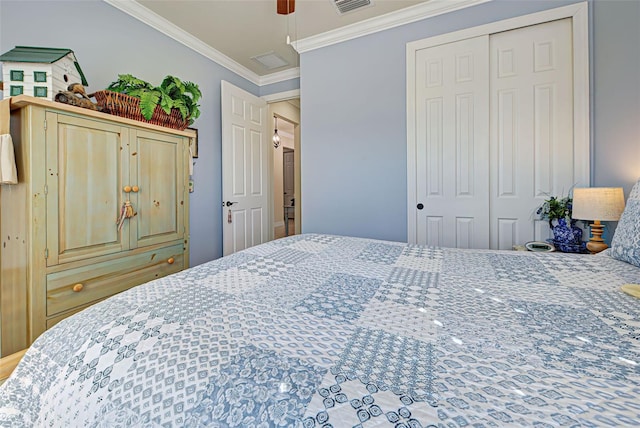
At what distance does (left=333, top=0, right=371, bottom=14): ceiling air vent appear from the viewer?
95.7 inches

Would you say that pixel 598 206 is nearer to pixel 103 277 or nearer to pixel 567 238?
pixel 567 238

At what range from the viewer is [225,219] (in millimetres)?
3195

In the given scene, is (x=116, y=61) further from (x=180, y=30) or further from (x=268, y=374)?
(x=268, y=374)

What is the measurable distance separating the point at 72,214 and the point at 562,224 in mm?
3055

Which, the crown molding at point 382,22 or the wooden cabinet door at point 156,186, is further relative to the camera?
the crown molding at point 382,22

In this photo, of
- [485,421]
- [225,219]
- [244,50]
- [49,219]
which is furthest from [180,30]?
[485,421]

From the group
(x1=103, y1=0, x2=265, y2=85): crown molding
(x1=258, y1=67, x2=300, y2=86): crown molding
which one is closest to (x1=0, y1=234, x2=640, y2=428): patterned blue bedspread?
(x1=103, y1=0, x2=265, y2=85): crown molding

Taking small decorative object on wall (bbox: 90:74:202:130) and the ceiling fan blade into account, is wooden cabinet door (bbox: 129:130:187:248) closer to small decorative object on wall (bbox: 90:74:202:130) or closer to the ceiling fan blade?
small decorative object on wall (bbox: 90:74:202:130)

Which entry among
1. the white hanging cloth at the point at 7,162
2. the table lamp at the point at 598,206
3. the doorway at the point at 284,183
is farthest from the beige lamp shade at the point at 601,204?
the doorway at the point at 284,183

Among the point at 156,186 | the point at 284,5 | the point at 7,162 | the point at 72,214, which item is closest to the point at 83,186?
the point at 72,214

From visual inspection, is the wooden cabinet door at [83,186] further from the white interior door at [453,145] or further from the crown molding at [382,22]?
the white interior door at [453,145]

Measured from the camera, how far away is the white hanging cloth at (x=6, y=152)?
1.32 metres

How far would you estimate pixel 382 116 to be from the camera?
9.04ft

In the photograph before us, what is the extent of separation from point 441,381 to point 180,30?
345 centimetres
